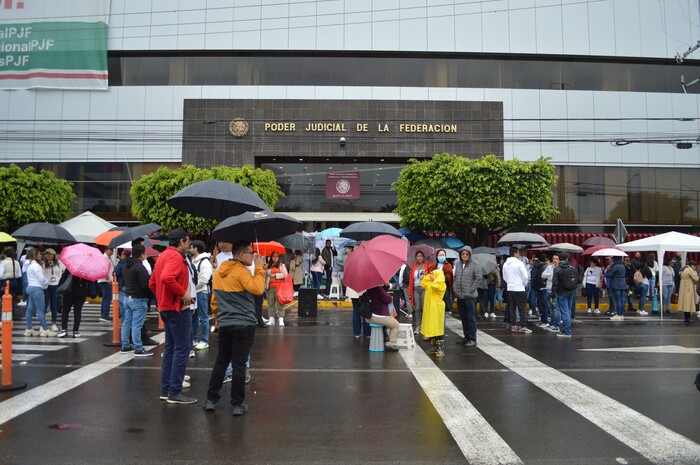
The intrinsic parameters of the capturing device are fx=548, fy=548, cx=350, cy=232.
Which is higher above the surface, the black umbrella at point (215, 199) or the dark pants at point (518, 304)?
the black umbrella at point (215, 199)

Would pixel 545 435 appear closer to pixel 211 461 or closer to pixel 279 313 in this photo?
pixel 211 461

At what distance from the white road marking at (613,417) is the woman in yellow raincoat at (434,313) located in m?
1.09

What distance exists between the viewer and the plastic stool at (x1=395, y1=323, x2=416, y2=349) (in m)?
10.3

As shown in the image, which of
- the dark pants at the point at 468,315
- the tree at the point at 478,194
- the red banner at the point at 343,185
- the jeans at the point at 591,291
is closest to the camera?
the dark pants at the point at 468,315

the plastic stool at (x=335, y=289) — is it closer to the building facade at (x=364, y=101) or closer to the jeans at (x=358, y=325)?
the jeans at (x=358, y=325)

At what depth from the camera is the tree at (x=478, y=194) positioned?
70.3 ft

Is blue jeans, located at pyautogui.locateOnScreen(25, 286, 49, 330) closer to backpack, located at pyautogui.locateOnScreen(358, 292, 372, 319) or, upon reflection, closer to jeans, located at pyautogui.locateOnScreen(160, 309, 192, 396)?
jeans, located at pyautogui.locateOnScreen(160, 309, 192, 396)

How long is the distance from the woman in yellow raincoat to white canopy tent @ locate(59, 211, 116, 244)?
45.8ft

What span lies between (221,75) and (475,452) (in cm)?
2832

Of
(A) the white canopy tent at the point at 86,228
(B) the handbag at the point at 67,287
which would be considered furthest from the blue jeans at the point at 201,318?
(A) the white canopy tent at the point at 86,228

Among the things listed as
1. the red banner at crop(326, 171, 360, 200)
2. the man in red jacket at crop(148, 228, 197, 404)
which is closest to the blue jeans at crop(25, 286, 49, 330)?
the man in red jacket at crop(148, 228, 197, 404)

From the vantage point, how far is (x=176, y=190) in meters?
22.7

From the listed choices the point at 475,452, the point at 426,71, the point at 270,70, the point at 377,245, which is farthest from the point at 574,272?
the point at 270,70

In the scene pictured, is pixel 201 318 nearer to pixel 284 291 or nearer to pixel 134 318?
pixel 134 318
